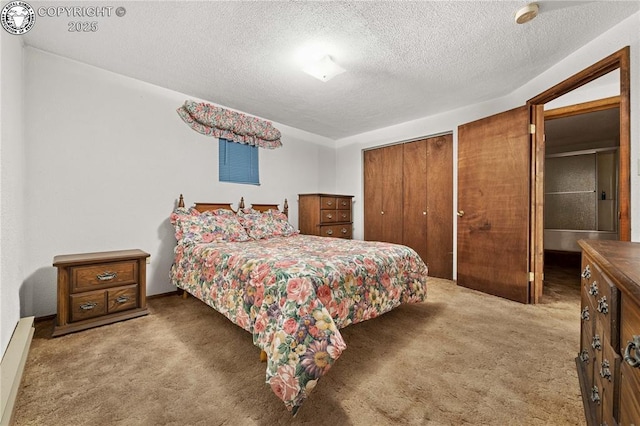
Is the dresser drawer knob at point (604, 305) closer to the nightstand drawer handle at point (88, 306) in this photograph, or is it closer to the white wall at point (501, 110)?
the white wall at point (501, 110)

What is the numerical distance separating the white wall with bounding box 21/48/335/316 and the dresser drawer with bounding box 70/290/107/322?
478 millimetres

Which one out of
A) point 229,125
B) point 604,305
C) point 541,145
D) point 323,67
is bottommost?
point 604,305

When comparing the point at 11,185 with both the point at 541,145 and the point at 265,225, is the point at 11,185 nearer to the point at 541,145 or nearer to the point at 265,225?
the point at 265,225

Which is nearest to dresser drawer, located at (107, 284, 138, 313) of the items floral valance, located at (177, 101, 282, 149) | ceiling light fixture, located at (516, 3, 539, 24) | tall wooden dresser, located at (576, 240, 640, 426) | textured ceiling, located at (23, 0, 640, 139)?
floral valance, located at (177, 101, 282, 149)

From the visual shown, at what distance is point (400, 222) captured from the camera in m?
4.22

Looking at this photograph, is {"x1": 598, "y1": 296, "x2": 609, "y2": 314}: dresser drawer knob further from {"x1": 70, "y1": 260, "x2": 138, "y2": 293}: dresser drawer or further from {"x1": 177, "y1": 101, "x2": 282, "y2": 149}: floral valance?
{"x1": 177, "y1": 101, "x2": 282, "y2": 149}: floral valance

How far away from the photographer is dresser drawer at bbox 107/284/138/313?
2.26 meters

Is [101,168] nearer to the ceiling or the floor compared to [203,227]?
nearer to the ceiling

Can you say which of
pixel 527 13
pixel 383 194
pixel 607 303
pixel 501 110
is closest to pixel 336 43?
pixel 527 13

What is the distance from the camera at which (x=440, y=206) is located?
3.78m

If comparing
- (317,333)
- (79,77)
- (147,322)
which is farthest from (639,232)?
(79,77)

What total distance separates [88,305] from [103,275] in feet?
0.81

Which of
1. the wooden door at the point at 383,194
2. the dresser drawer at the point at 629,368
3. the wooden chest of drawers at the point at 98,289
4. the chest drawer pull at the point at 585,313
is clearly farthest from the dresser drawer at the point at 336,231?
the dresser drawer at the point at 629,368

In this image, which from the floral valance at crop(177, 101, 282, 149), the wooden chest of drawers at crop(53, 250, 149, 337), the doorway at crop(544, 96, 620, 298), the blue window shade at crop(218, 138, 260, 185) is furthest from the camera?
the doorway at crop(544, 96, 620, 298)
